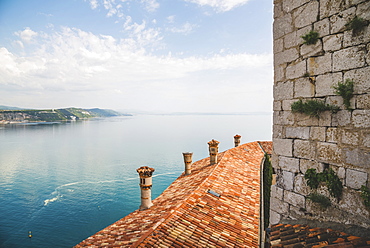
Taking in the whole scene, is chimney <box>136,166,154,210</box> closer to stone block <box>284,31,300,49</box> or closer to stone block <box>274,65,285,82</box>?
stone block <box>274,65,285,82</box>

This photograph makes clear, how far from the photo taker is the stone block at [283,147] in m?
3.45

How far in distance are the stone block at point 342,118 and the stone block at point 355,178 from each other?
60cm

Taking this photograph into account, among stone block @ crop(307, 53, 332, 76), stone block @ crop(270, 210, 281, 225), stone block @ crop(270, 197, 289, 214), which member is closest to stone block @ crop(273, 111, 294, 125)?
stone block @ crop(307, 53, 332, 76)

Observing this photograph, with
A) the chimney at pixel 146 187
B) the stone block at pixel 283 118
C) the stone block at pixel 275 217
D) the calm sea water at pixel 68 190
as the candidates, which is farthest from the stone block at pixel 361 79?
the calm sea water at pixel 68 190

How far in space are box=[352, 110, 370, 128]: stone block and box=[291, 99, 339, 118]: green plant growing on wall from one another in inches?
8.6

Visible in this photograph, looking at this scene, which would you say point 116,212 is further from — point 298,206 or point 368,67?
point 368,67

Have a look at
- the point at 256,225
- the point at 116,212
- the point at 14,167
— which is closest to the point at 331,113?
the point at 256,225

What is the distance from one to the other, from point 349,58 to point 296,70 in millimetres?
712

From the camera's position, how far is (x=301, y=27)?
10.6 ft

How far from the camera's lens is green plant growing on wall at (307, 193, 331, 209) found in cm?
296

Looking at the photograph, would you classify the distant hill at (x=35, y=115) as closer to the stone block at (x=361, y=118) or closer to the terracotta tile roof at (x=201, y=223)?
the terracotta tile roof at (x=201, y=223)

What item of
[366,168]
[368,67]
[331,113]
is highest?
[368,67]

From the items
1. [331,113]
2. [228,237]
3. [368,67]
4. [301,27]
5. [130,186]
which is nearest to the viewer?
[368,67]

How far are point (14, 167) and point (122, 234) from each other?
41.8 meters
